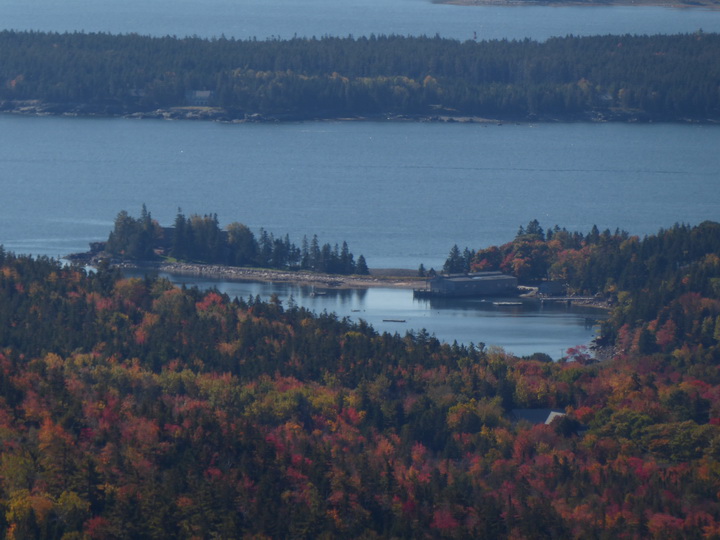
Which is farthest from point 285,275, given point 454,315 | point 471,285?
point 454,315

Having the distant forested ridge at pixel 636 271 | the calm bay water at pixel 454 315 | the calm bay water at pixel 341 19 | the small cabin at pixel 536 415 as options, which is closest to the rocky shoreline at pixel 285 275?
the calm bay water at pixel 454 315

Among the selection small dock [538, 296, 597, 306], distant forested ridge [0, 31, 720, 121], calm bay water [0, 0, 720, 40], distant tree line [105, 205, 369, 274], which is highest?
calm bay water [0, 0, 720, 40]

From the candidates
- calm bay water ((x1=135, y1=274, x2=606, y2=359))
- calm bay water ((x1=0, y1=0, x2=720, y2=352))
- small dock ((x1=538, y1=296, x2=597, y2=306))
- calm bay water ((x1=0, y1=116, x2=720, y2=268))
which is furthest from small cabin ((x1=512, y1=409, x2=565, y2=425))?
calm bay water ((x1=0, y1=116, x2=720, y2=268))

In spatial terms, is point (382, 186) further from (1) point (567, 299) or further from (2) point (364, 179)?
(1) point (567, 299)

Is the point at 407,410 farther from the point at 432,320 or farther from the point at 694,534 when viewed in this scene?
the point at 432,320

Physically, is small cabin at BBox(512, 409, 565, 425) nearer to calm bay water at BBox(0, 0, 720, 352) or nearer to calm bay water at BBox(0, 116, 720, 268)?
calm bay water at BBox(0, 0, 720, 352)

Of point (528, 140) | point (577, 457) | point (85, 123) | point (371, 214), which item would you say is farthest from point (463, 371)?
point (85, 123)
